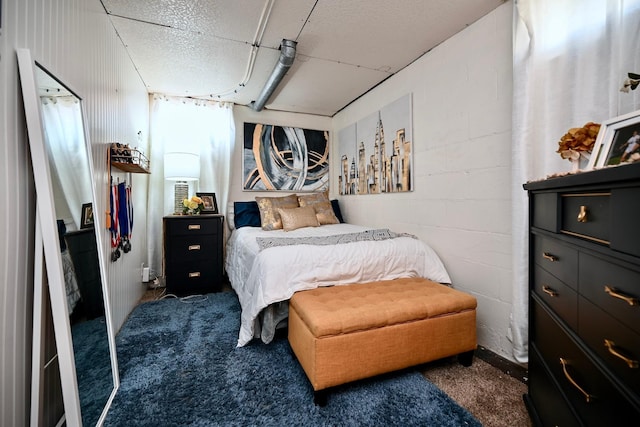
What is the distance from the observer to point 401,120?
2604 millimetres

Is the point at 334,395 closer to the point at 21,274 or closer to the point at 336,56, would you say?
the point at 21,274

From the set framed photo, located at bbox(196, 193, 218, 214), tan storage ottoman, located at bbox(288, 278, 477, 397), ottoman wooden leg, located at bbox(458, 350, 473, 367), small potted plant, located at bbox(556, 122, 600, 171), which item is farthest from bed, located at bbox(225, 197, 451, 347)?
framed photo, located at bbox(196, 193, 218, 214)

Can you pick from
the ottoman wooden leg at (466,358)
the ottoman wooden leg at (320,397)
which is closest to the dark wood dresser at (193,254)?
the ottoman wooden leg at (320,397)

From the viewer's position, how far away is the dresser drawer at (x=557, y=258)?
2.61 feet

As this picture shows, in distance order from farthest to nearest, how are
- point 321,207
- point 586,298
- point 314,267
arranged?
1. point 321,207
2. point 314,267
3. point 586,298

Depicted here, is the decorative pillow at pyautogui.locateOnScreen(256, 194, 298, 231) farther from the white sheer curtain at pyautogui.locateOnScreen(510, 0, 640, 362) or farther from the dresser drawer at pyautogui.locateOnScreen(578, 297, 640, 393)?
the dresser drawer at pyautogui.locateOnScreen(578, 297, 640, 393)

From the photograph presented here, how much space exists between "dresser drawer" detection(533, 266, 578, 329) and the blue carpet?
0.67 metres

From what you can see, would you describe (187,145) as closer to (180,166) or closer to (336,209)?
(180,166)

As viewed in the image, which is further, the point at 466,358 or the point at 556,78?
the point at 466,358

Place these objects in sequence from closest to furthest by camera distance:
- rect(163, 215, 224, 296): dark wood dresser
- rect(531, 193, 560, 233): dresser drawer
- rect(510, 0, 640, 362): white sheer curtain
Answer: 1. rect(531, 193, 560, 233): dresser drawer
2. rect(510, 0, 640, 362): white sheer curtain
3. rect(163, 215, 224, 296): dark wood dresser

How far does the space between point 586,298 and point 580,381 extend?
0.24 m

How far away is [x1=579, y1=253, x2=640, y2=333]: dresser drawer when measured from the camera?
21.6 inches

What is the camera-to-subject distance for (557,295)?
886 millimetres

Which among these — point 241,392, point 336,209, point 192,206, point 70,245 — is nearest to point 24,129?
point 70,245
